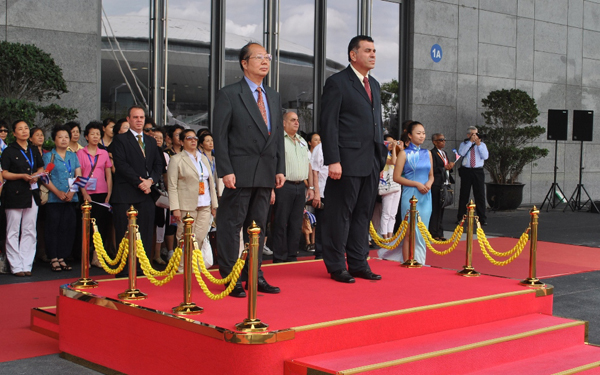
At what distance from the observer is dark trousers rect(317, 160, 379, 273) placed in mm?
5879

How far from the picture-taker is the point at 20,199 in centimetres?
812

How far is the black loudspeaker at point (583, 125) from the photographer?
1775 cm

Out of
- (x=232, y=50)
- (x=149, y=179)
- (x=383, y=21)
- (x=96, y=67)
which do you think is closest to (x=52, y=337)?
(x=149, y=179)

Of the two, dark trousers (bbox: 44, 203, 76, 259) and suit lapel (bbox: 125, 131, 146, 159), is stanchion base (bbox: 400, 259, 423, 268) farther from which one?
dark trousers (bbox: 44, 203, 76, 259)

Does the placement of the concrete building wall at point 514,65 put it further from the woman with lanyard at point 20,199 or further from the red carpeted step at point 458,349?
the red carpeted step at point 458,349

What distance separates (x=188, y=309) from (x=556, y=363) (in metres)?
2.58

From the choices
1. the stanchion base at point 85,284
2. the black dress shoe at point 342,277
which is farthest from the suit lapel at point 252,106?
the stanchion base at point 85,284

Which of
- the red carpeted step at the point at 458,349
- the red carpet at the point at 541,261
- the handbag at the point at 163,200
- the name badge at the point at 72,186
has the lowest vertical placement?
the red carpet at the point at 541,261

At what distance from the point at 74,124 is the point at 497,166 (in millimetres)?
10888

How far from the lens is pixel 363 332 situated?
4590 mm

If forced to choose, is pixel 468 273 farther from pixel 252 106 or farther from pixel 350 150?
pixel 252 106

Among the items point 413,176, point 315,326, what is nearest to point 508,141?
point 413,176

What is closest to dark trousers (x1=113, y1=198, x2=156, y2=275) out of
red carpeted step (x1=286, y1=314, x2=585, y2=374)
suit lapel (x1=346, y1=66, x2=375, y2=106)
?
suit lapel (x1=346, y1=66, x2=375, y2=106)

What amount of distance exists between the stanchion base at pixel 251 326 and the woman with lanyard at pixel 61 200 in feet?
16.3
